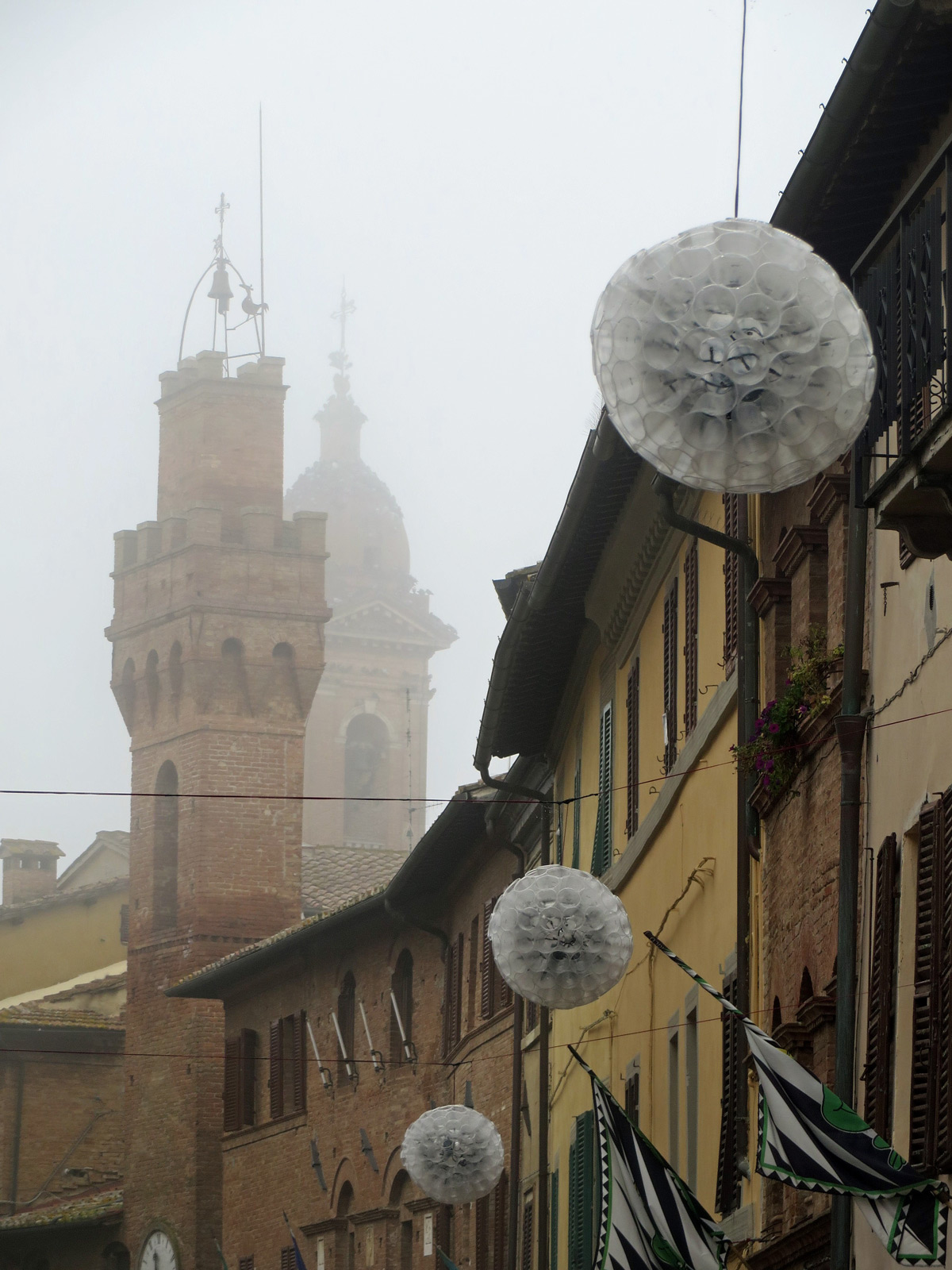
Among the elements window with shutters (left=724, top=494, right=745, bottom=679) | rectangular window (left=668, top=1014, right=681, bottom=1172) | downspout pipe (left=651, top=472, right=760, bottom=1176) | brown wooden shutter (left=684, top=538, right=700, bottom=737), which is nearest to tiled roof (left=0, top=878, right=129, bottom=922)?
rectangular window (left=668, top=1014, right=681, bottom=1172)

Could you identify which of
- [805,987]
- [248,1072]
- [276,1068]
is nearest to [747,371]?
[805,987]

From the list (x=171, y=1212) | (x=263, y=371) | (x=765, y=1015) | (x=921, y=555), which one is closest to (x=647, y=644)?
(x=765, y=1015)

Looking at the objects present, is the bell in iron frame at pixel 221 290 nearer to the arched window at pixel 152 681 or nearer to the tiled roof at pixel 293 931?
the arched window at pixel 152 681

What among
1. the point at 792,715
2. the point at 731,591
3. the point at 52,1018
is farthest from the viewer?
the point at 52,1018

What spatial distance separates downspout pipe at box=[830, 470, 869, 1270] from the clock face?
106 ft

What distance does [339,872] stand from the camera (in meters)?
45.1

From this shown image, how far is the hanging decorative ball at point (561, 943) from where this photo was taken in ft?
A: 38.4

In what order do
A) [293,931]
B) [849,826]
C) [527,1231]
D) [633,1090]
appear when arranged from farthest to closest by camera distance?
[293,931] → [527,1231] → [633,1090] → [849,826]

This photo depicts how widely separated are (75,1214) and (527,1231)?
2247cm

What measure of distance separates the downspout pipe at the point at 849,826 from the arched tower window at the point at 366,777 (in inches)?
2579

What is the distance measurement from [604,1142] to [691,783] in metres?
4.75

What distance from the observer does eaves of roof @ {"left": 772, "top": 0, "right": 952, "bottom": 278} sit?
7840 mm

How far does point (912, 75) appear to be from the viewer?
26.7 feet

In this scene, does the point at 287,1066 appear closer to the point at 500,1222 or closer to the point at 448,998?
the point at 448,998
